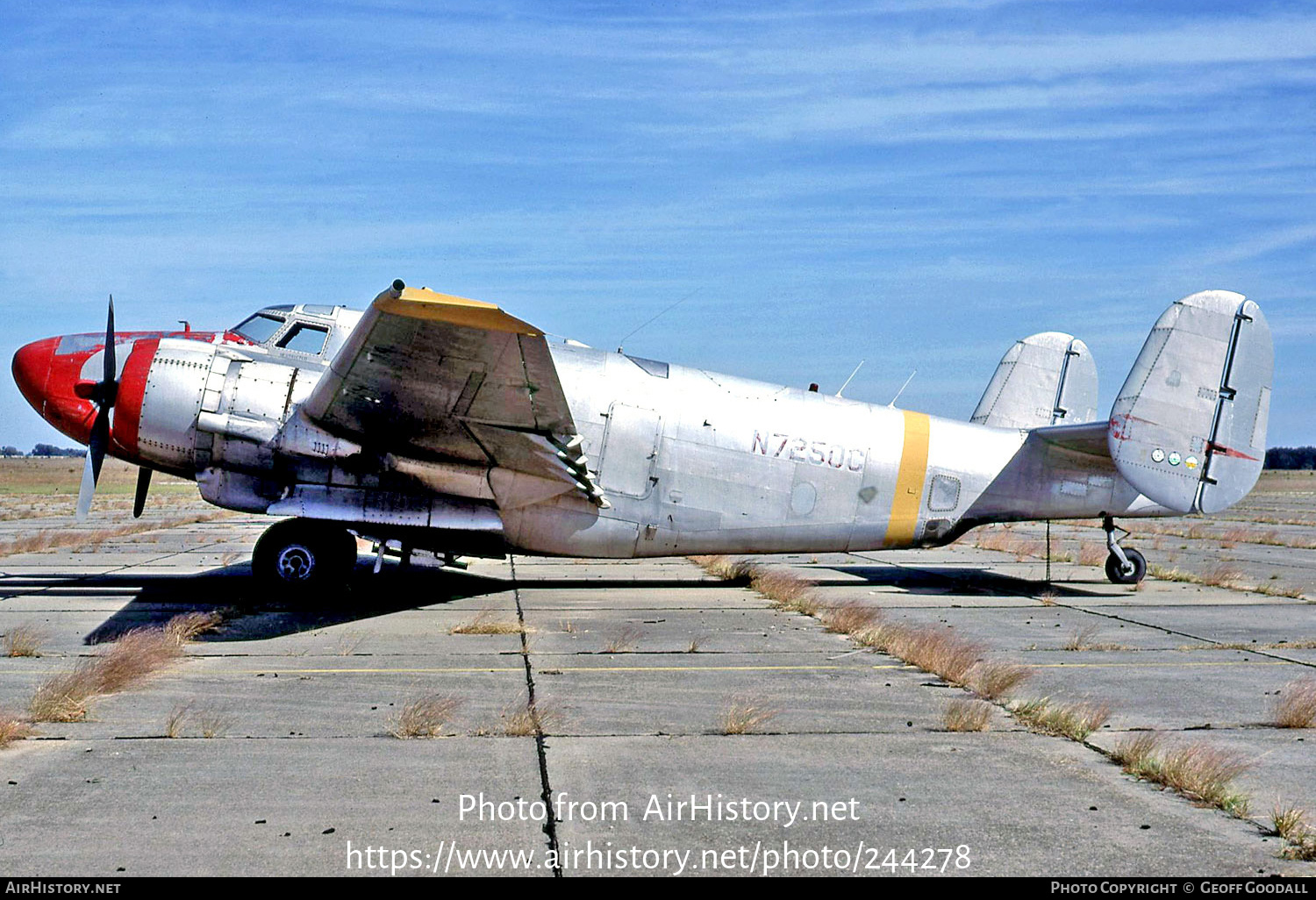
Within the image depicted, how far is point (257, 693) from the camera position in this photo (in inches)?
350

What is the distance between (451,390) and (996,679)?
7032mm

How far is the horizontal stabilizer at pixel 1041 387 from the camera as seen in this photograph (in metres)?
19.7

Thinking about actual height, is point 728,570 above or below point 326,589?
above

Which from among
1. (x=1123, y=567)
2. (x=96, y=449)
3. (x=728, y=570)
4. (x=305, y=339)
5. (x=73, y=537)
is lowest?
(x=73, y=537)

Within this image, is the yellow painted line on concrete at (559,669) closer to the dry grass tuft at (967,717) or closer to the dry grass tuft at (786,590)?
the dry grass tuft at (967,717)

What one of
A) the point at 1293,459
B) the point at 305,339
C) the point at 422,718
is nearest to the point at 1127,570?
the point at 305,339

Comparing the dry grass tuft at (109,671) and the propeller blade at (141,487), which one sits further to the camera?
the propeller blade at (141,487)

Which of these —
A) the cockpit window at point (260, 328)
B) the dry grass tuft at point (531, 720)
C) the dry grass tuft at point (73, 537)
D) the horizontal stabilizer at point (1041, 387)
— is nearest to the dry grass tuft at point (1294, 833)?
the dry grass tuft at point (531, 720)

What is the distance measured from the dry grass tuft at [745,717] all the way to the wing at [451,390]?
453 cm

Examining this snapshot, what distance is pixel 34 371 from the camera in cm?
1470

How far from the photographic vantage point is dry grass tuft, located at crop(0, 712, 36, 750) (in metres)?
7.05

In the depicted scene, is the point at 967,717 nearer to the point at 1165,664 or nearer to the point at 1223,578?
the point at 1165,664

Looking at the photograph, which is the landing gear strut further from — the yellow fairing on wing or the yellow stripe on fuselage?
the yellow fairing on wing
